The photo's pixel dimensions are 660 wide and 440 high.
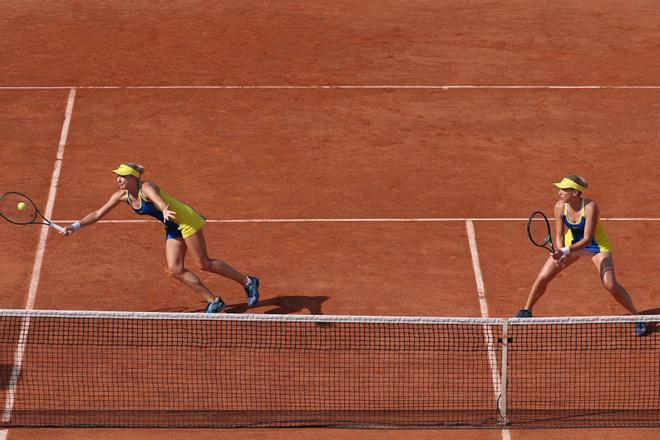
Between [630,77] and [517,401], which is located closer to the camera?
[517,401]

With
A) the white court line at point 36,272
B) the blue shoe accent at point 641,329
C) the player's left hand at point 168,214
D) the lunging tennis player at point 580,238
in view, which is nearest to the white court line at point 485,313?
the lunging tennis player at point 580,238

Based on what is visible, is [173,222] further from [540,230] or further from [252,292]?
[540,230]

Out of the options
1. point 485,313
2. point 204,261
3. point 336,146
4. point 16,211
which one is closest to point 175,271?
point 204,261

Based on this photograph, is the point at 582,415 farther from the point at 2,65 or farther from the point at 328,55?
the point at 2,65

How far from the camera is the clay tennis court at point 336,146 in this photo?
14.4 meters

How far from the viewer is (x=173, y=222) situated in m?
13.2

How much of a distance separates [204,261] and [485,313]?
319 centimetres

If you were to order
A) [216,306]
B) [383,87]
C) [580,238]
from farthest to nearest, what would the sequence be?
[383,87] < [216,306] < [580,238]

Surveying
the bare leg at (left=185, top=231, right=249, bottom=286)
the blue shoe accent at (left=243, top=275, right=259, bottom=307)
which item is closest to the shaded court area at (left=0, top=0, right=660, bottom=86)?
the blue shoe accent at (left=243, top=275, right=259, bottom=307)

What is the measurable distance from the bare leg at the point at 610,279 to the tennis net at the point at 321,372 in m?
0.48

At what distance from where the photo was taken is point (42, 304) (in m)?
14.0

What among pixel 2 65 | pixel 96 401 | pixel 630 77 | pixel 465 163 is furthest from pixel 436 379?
pixel 2 65

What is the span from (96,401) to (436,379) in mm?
3414

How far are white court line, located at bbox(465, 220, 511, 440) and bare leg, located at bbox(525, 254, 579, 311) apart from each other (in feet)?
1.91
